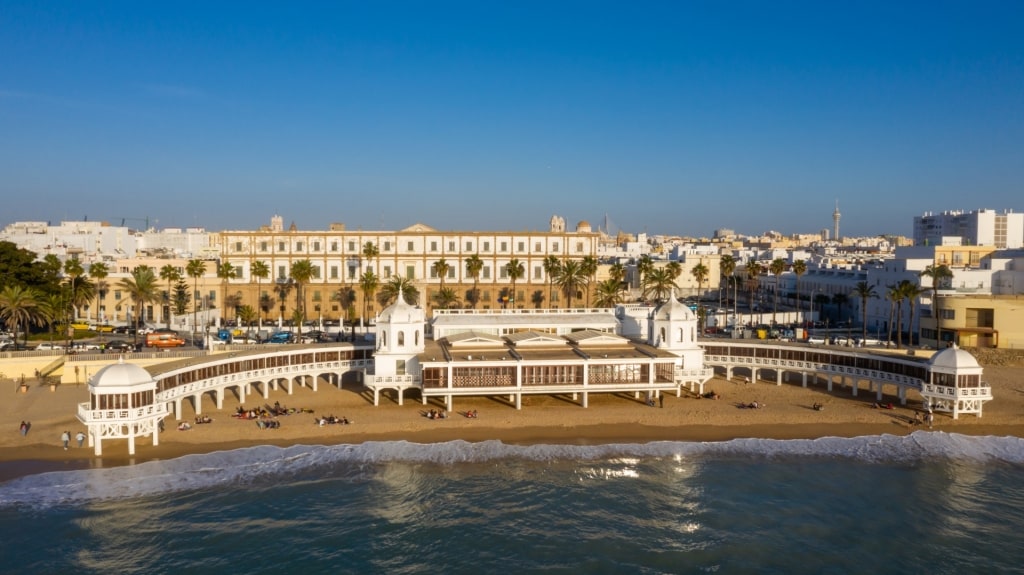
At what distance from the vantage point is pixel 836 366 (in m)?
53.7

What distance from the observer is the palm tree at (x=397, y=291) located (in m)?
77.8

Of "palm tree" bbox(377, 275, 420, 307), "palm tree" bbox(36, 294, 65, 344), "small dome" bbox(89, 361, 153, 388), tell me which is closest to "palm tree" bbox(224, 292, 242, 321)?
"palm tree" bbox(377, 275, 420, 307)

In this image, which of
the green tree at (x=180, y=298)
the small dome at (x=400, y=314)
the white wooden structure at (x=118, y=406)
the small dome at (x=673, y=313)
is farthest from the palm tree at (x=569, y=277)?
the white wooden structure at (x=118, y=406)

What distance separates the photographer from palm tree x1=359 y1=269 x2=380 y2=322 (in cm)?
7688

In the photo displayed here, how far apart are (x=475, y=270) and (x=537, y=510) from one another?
2128 inches

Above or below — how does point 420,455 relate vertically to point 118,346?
below

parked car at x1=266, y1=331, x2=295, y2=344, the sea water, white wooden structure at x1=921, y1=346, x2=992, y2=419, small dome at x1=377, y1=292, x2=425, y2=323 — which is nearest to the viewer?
the sea water

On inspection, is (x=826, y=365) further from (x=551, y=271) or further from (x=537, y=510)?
(x=551, y=271)

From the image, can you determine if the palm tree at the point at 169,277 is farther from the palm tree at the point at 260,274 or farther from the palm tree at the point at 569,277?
the palm tree at the point at 569,277

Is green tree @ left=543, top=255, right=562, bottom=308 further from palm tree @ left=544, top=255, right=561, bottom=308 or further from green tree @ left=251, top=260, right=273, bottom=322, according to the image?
green tree @ left=251, top=260, right=273, bottom=322

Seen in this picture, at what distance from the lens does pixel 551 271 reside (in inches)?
3344

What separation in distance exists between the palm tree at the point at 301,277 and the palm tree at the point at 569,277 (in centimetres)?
2800

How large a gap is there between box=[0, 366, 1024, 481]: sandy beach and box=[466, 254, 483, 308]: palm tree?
3524cm

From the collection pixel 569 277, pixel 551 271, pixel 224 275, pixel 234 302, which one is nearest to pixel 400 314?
pixel 569 277
